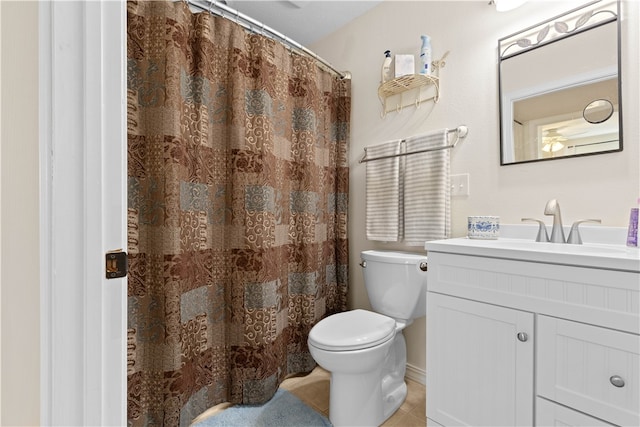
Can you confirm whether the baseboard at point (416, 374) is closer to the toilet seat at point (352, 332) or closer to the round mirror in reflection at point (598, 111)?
the toilet seat at point (352, 332)

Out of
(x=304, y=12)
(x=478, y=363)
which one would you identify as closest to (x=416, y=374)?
(x=478, y=363)

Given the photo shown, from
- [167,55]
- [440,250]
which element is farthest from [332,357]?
[167,55]

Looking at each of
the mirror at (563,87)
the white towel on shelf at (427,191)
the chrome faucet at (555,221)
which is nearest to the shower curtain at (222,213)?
the white towel on shelf at (427,191)

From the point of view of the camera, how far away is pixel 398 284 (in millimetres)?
1533

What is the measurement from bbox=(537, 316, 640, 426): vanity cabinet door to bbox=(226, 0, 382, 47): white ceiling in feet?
6.65

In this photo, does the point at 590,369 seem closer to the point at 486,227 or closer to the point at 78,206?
the point at 486,227

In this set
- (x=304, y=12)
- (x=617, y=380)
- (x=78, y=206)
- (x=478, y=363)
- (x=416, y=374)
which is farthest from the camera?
(x=304, y=12)

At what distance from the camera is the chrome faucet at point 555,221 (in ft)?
3.75

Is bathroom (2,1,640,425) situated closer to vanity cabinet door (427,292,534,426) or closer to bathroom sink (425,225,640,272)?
bathroom sink (425,225,640,272)

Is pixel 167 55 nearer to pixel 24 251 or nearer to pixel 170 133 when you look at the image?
pixel 170 133

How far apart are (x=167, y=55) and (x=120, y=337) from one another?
3.70 feet

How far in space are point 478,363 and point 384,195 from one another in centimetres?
101

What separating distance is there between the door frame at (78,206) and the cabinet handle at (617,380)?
1.15 m

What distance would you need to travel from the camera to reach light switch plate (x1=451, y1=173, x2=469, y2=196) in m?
1.52
